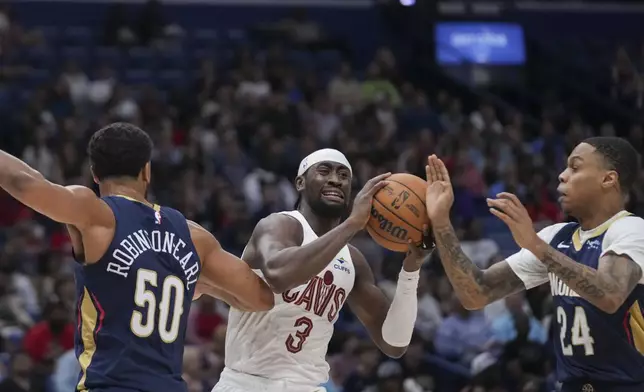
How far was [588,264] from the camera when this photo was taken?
6.09 m

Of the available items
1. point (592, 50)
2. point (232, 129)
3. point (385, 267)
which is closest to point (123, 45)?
point (232, 129)

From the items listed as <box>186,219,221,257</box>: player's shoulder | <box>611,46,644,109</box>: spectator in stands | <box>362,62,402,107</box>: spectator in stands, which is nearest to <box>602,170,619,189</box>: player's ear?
<box>186,219,221,257</box>: player's shoulder

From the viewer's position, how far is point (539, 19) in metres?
22.1

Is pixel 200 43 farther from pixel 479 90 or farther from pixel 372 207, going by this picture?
pixel 372 207

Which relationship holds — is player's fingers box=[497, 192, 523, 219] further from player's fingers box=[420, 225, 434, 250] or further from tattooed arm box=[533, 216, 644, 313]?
player's fingers box=[420, 225, 434, 250]

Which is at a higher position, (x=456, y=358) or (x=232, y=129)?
(x=232, y=129)

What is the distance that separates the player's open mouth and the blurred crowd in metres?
4.01

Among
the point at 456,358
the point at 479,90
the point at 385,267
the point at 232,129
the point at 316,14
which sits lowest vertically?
the point at 456,358

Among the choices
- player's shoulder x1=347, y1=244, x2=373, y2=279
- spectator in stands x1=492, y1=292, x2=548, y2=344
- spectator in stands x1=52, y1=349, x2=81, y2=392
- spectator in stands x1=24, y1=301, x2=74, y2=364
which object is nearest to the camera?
player's shoulder x1=347, y1=244, x2=373, y2=279

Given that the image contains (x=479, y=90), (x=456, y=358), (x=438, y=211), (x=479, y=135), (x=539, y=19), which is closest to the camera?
(x=438, y=211)

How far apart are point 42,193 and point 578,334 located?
283cm

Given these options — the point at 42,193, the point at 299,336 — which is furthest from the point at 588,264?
the point at 42,193

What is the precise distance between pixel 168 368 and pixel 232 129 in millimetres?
10061

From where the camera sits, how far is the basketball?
6.11m
